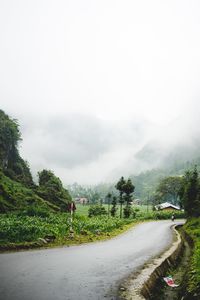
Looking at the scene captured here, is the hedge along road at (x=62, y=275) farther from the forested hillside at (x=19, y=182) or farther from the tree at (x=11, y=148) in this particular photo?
the tree at (x=11, y=148)

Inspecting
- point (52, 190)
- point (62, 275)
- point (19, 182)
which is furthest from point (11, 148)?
point (62, 275)

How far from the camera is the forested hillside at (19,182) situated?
56.2 metres

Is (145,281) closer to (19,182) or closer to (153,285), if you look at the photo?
(153,285)

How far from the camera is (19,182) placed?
253 feet

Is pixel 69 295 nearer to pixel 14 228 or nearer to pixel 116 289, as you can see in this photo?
pixel 116 289

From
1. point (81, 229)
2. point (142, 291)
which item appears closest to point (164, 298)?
point (142, 291)

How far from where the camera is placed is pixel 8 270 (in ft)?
33.3

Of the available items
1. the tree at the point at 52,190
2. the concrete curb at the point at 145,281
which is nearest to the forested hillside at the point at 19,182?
the tree at the point at 52,190

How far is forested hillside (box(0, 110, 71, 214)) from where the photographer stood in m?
56.2

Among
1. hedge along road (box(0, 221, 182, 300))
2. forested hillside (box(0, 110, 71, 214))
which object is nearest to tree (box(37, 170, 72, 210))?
forested hillside (box(0, 110, 71, 214))

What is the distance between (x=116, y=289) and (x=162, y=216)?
81.2m

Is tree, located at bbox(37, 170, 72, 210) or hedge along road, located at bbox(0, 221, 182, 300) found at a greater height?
tree, located at bbox(37, 170, 72, 210)

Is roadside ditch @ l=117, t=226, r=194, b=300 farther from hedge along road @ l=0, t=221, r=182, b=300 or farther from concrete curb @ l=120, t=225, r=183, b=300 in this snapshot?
hedge along road @ l=0, t=221, r=182, b=300

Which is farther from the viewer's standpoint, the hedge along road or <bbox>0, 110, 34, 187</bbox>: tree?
<bbox>0, 110, 34, 187</bbox>: tree
